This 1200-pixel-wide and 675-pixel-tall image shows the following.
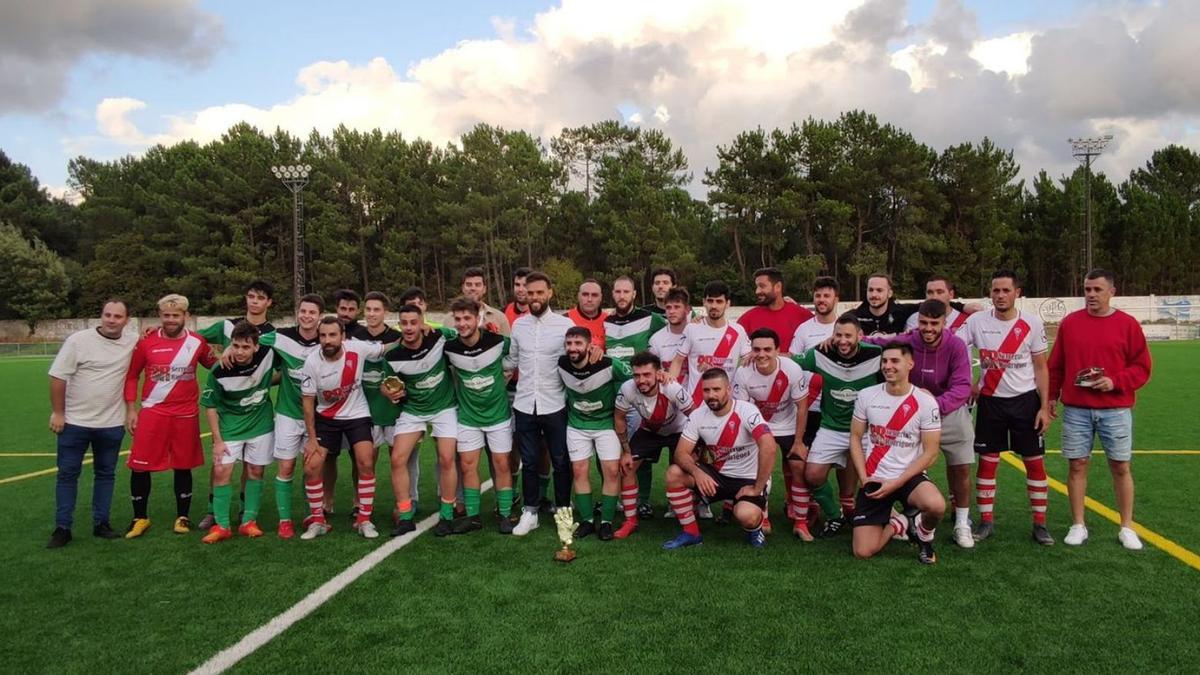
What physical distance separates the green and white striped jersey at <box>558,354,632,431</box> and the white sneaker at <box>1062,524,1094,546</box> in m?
3.21

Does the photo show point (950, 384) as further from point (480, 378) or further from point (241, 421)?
point (241, 421)

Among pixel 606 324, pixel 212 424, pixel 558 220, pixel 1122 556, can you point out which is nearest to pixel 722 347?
pixel 606 324

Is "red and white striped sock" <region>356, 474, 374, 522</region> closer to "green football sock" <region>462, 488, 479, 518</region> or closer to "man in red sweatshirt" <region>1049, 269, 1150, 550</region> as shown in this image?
"green football sock" <region>462, 488, 479, 518</region>

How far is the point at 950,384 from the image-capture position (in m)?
5.17

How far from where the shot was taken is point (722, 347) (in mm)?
5875

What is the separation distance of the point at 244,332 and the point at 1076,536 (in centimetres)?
606

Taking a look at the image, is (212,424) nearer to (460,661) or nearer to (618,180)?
(460,661)

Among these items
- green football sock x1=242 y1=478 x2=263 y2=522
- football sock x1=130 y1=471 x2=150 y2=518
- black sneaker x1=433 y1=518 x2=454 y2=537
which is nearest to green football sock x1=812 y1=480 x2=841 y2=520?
black sneaker x1=433 y1=518 x2=454 y2=537

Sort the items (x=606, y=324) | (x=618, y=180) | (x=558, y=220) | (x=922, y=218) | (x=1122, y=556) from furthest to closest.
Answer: (x=558, y=220)
(x=618, y=180)
(x=922, y=218)
(x=606, y=324)
(x=1122, y=556)

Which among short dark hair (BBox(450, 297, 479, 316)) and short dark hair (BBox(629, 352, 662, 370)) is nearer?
short dark hair (BBox(629, 352, 662, 370))

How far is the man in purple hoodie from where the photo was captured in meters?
5.09

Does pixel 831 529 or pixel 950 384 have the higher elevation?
pixel 950 384

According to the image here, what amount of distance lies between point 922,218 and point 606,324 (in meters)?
42.4

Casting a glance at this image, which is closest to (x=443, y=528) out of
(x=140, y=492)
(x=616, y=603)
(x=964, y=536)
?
(x=616, y=603)
